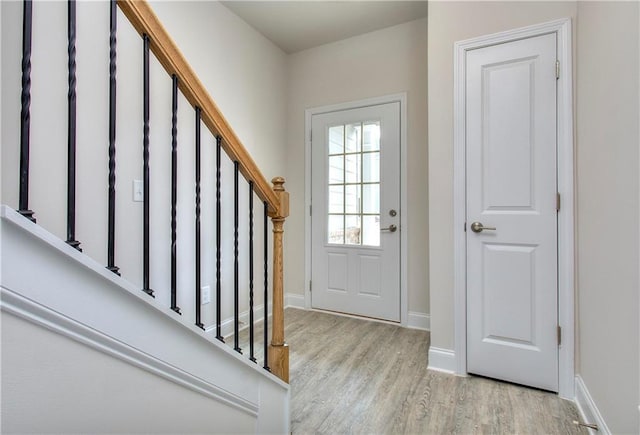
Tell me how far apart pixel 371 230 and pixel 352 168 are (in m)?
0.64

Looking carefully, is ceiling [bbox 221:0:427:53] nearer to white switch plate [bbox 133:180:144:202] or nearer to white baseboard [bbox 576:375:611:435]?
white switch plate [bbox 133:180:144:202]

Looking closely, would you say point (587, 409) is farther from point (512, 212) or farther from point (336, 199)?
point (336, 199)

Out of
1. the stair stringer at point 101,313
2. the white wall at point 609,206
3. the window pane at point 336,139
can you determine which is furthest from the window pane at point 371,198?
the stair stringer at point 101,313

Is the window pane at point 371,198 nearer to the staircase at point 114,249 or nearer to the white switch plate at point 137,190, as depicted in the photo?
the staircase at point 114,249

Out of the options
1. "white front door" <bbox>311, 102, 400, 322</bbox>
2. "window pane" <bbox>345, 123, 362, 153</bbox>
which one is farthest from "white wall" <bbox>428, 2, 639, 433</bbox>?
"window pane" <bbox>345, 123, 362, 153</bbox>

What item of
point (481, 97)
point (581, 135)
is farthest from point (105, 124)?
point (581, 135)

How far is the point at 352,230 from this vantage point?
10.7ft

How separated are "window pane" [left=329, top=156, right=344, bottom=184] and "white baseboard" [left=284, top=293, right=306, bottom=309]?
128 centimetres

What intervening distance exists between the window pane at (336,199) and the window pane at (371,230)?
0.91ft

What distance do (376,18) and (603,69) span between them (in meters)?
1.98

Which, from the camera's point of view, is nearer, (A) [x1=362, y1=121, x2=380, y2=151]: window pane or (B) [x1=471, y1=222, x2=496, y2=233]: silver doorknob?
(B) [x1=471, y1=222, x2=496, y2=233]: silver doorknob

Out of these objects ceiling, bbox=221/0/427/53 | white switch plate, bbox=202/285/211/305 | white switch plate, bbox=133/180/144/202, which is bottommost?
white switch plate, bbox=202/285/211/305

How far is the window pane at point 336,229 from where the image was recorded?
3.33 meters

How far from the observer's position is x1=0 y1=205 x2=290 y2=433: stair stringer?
23.2 inches
